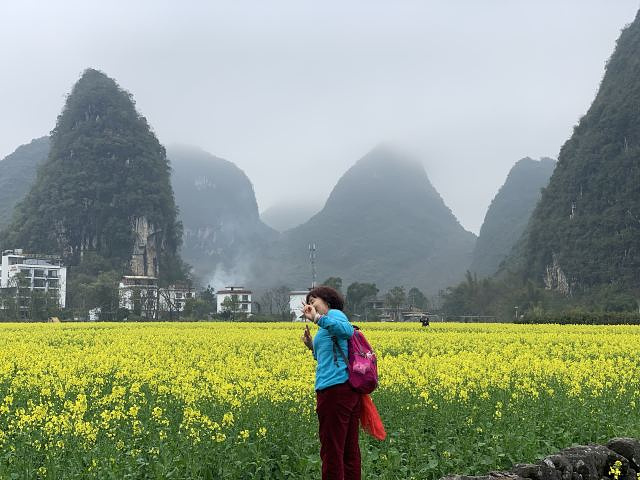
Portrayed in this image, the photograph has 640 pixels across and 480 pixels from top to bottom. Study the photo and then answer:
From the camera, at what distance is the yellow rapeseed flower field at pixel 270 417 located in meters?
5.02

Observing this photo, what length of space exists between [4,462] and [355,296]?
55.2 meters

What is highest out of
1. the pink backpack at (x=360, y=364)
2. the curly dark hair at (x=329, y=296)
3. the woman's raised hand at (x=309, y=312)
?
the curly dark hair at (x=329, y=296)

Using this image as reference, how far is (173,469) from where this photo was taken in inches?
190

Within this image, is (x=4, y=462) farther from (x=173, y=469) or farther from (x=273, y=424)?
(x=273, y=424)

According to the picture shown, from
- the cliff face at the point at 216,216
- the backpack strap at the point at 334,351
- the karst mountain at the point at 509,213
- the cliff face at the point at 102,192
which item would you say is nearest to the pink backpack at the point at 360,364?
the backpack strap at the point at 334,351

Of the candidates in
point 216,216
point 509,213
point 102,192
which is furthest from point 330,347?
point 216,216

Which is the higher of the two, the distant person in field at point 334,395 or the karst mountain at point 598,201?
the karst mountain at point 598,201

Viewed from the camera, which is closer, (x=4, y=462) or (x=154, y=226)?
(x=4, y=462)

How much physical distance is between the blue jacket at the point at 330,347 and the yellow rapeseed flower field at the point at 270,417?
1166 millimetres

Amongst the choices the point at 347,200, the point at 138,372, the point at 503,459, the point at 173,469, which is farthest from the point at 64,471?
the point at 347,200

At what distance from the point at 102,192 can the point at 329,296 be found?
10733cm

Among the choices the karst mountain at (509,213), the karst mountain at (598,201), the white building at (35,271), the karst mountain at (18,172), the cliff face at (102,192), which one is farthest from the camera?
the karst mountain at (18,172)

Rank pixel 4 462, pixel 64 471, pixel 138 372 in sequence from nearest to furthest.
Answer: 1. pixel 64 471
2. pixel 4 462
3. pixel 138 372

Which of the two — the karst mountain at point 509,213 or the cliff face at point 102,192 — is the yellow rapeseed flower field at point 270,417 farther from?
the karst mountain at point 509,213
